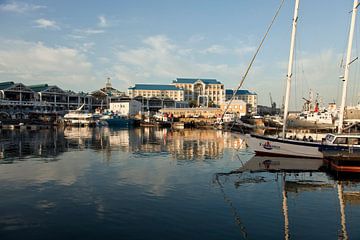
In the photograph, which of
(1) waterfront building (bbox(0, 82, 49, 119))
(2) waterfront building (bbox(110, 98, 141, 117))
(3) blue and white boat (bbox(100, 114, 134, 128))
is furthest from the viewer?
(2) waterfront building (bbox(110, 98, 141, 117))

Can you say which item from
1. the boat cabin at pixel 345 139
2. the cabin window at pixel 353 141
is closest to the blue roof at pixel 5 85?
the boat cabin at pixel 345 139

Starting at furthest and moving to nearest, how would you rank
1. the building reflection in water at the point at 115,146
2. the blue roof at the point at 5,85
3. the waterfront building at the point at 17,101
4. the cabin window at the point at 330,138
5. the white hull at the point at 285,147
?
the blue roof at the point at 5,85, the waterfront building at the point at 17,101, the building reflection in water at the point at 115,146, the white hull at the point at 285,147, the cabin window at the point at 330,138

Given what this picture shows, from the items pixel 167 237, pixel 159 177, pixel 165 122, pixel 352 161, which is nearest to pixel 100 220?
pixel 167 237

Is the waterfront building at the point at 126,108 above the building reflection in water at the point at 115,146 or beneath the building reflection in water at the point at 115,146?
above

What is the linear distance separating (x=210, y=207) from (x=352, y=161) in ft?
56.9

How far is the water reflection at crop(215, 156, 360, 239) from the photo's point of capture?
15102mm

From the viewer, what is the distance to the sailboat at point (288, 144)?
112ft

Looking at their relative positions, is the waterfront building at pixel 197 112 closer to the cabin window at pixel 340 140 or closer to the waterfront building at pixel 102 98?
the waterfront building at pixel 102 98

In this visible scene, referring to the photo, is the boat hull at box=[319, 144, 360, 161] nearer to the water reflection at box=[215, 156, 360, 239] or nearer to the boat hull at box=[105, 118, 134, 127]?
the water reflection at box=[215, 156, 360, 239]

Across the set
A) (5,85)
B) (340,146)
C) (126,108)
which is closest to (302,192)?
(340,146)

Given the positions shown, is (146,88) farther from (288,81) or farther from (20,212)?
(20,212)

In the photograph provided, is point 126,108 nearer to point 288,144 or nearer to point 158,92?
point 158,92

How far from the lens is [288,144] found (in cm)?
3456

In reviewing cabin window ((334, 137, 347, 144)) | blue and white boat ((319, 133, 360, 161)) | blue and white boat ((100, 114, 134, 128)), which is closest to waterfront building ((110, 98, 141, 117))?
blue and white boat ((100, 114, 134, 128))
